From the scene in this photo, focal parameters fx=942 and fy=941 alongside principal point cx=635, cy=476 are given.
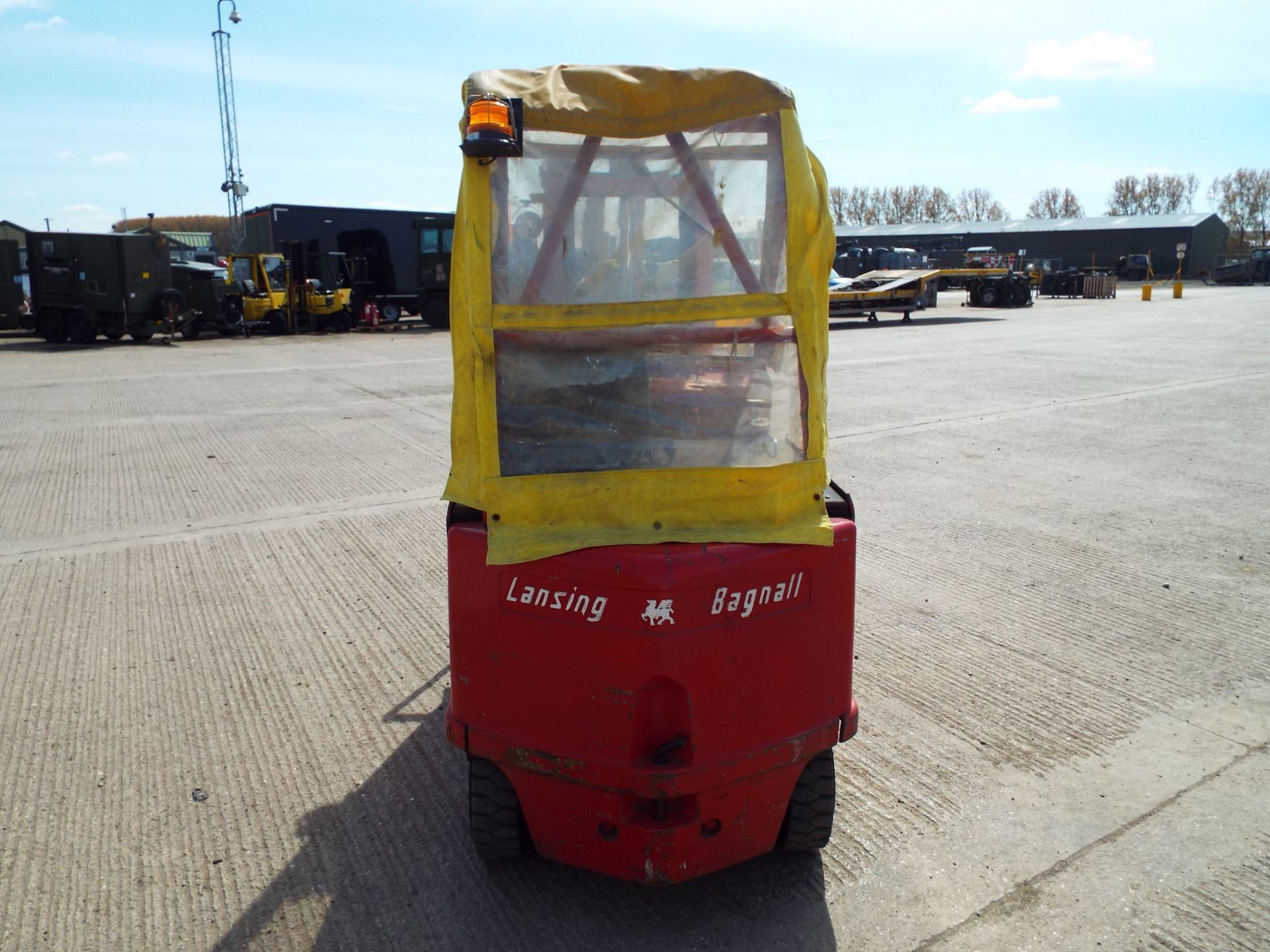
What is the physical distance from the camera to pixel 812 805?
296 centimetres

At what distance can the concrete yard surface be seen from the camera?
290 cm

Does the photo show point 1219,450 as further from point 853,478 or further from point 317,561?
point 317,561

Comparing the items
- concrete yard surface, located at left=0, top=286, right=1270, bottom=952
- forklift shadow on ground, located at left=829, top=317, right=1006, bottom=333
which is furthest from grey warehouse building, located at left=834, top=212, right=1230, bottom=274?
concrete yard surface, located at left=0, top=286, right=1270, bottom=952

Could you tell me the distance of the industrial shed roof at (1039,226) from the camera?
67.0 metres

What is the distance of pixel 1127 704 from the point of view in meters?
4.18

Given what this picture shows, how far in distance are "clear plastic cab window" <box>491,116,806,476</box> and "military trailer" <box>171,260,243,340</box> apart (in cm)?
2461

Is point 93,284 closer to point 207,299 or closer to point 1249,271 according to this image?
point 207,299

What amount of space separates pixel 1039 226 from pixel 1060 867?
3031 inches

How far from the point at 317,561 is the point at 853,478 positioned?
4.42 m

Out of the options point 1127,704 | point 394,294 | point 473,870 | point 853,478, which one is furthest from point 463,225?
point 394,294

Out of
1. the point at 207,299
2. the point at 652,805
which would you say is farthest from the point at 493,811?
the point at 207,299

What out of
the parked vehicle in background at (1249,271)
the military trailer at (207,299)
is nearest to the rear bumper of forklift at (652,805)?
the military trailer at (207,299)

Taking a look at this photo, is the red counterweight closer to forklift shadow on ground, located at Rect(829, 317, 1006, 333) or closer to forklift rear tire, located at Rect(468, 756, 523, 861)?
forklift rear tire, located at Rect(468, 756, 523, 861)

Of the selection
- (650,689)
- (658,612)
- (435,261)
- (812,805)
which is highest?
(435,261)
